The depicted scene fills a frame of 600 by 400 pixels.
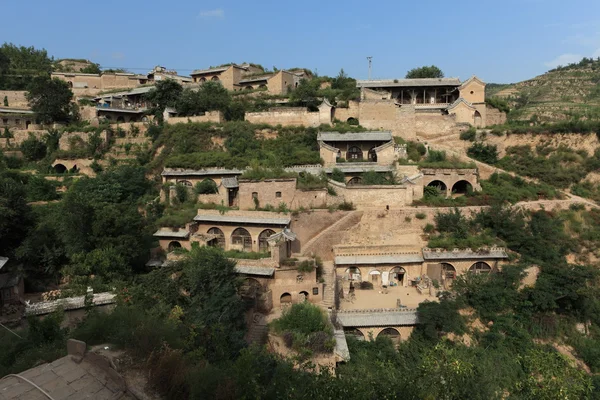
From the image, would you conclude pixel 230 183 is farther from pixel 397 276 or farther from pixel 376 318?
pixel 376 318

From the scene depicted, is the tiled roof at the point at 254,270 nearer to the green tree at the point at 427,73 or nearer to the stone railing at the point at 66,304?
the stone railing at the point at 66,304

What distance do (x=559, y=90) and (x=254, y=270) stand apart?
5499 centimetres

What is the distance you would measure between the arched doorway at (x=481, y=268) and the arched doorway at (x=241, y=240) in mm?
10399

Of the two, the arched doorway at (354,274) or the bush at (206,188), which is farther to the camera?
the bush at (206,188)

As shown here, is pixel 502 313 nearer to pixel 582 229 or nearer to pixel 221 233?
pixel 582 229

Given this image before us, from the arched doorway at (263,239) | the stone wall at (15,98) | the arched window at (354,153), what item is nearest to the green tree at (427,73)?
the arched window at (354,153)

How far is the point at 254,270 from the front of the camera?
16594 mm

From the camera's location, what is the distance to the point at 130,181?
23.0 meters

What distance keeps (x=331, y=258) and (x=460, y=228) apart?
6.33 metres

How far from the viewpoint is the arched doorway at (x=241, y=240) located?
778 inches

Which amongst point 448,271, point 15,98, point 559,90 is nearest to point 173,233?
point 448,271

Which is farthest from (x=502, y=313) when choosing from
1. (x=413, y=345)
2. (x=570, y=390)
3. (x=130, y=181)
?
(x=130, y=181)

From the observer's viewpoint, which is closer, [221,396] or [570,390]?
[221,396]

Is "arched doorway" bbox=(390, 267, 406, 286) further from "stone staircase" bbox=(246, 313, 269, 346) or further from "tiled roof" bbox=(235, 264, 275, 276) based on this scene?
"stone staircase" bbox=(246, 313, 269, 346)
